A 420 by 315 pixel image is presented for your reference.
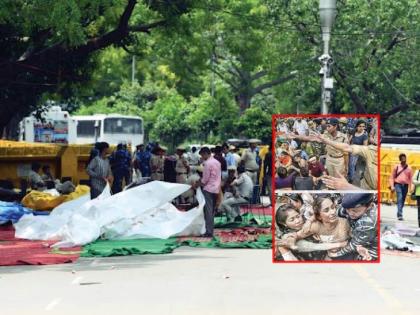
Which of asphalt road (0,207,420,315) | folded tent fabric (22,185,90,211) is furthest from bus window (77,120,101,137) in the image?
asphalt road (0,207,420,315)

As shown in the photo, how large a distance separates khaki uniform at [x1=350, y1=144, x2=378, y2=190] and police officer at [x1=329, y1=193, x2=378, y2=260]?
15cm

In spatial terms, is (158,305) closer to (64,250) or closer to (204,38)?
(64,250)

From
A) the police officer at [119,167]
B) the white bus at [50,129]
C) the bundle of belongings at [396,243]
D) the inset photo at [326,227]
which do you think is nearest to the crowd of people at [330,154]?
the inset photo at [326,227]

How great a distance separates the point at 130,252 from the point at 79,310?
248 inches

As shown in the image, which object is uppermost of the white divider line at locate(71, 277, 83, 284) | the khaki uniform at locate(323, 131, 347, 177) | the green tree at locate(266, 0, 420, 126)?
the green tree at locate(266, 0, 420, 126)

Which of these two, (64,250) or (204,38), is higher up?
(204,38)

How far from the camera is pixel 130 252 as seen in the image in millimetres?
18641

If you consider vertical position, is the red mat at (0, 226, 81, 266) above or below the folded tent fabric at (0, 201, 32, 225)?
below

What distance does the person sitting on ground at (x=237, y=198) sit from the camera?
79.9 ft

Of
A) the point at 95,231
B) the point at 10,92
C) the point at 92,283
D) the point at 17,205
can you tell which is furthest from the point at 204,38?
the point at 92,283

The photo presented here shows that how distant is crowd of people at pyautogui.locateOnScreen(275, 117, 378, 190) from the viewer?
13.0 m

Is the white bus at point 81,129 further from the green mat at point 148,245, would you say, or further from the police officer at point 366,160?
the police officer at point 366,160

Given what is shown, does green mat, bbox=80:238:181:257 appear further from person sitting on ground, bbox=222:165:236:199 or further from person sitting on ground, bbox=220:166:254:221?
person sitting on ground, bbox=222:165:236:199

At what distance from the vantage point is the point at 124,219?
21172 millimetres
